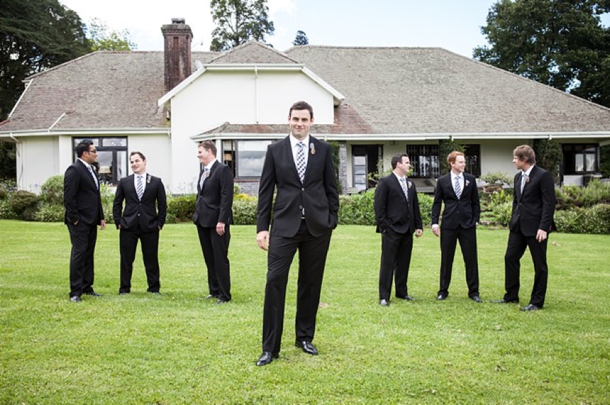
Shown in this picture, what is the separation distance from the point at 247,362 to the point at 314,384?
29.9 inches

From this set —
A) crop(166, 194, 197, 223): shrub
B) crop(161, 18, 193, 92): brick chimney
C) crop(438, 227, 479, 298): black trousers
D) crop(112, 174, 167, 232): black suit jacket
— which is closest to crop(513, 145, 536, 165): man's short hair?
crop(438, 227, 479, 298): black trousers

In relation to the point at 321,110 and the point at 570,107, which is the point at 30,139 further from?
the point at 570,107

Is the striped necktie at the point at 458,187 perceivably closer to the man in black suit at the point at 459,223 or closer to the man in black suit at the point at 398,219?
the man in black suit at the point at 459,223

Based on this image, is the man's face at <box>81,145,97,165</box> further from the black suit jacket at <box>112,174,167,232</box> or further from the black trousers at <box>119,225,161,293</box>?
the black trousers at <box>119,225,161,293</box>

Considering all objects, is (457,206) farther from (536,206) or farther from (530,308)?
(530,308)

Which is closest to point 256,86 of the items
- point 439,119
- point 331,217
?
point 439,119

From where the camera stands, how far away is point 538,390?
171 inches

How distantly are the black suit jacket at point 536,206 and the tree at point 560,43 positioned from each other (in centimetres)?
3669

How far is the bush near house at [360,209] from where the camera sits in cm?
1808

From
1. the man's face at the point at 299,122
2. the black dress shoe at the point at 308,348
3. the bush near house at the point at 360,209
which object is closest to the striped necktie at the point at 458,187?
the man's face at the point at 299,122

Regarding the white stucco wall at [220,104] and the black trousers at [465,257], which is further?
the white stucco wall at [220,104]

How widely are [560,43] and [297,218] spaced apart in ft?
137

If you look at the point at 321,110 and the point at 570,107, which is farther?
the point at 570,107

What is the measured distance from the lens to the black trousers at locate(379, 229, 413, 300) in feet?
24.8
